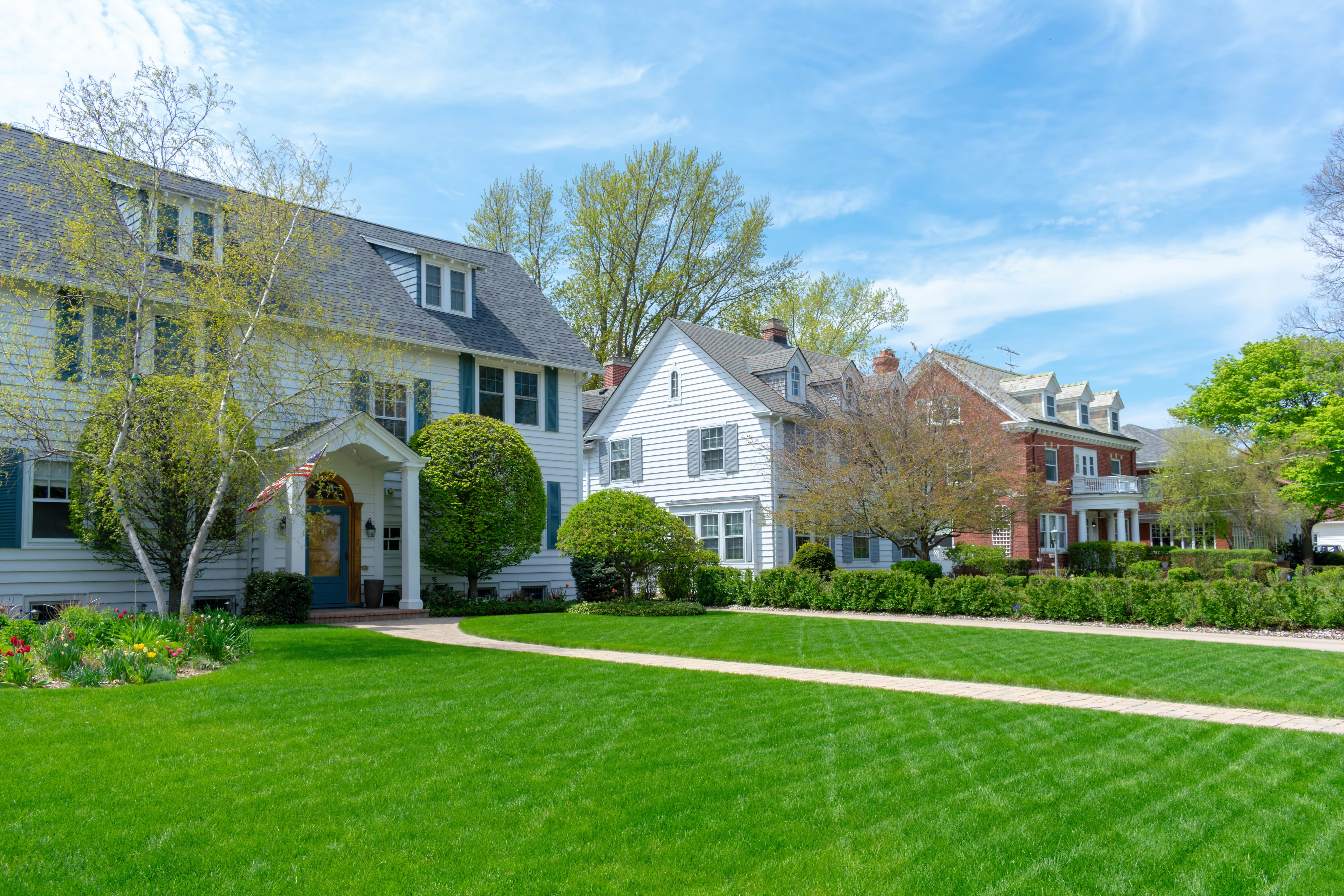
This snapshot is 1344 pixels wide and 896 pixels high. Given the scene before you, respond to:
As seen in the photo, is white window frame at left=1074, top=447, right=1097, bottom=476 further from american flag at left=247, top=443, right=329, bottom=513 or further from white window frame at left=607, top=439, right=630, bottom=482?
american flag at left=247, top=443, right=329, bottom=513

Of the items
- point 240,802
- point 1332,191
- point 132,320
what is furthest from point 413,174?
point 1332,191

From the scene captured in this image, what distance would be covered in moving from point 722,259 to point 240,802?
32525 mm

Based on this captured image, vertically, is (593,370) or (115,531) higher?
(593,370)

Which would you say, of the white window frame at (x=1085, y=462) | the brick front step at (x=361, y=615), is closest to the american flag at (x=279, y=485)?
the brick front step at (x=361, y=615)

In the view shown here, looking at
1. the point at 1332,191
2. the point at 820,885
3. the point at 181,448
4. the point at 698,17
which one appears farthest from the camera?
the point at 1332,191

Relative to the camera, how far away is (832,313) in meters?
37.7

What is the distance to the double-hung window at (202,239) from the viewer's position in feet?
37.9

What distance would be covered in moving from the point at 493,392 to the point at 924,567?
1068cm

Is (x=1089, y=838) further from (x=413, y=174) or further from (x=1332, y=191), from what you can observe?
(x=1332, y=191)

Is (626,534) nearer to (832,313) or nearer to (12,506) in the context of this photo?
(12,506)

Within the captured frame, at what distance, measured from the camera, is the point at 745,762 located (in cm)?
530

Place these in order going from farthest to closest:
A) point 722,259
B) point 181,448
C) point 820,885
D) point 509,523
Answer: point 722,259 → point 509,523 → point 181,448 → point 820,885

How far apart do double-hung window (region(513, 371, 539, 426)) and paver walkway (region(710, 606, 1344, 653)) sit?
5871 mm

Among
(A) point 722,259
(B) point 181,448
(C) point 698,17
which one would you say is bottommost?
(B) point 181,448
